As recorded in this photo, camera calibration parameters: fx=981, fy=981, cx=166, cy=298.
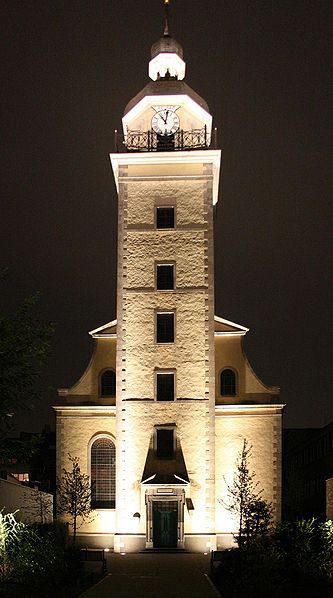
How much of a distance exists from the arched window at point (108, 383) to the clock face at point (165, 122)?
1259 cm

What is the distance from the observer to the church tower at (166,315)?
46.1m

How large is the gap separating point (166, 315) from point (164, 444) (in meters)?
6.29

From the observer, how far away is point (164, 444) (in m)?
46.9

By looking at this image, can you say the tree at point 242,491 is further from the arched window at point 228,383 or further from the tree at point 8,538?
the tree at point 8,538

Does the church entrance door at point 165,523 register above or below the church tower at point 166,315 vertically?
below

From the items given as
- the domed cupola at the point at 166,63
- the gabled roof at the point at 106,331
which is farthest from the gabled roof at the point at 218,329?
the domed cupola at the point at 166,63

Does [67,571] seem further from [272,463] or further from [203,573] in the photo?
[272,463]

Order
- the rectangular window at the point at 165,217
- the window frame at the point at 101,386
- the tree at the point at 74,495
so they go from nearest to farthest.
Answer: the tree at the point at 74,495 < the rectangular window at the point at 165,217 < the window frame at the point at 101,386

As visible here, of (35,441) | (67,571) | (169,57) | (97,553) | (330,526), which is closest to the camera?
(35,441)

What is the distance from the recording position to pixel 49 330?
74.8 feet

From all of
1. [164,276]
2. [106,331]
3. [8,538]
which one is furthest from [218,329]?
[8,538]

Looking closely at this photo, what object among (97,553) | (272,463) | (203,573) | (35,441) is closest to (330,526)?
(203,573)

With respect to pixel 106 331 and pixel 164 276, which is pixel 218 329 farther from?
pixel 106 331

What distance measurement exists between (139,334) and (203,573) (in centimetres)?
1597
